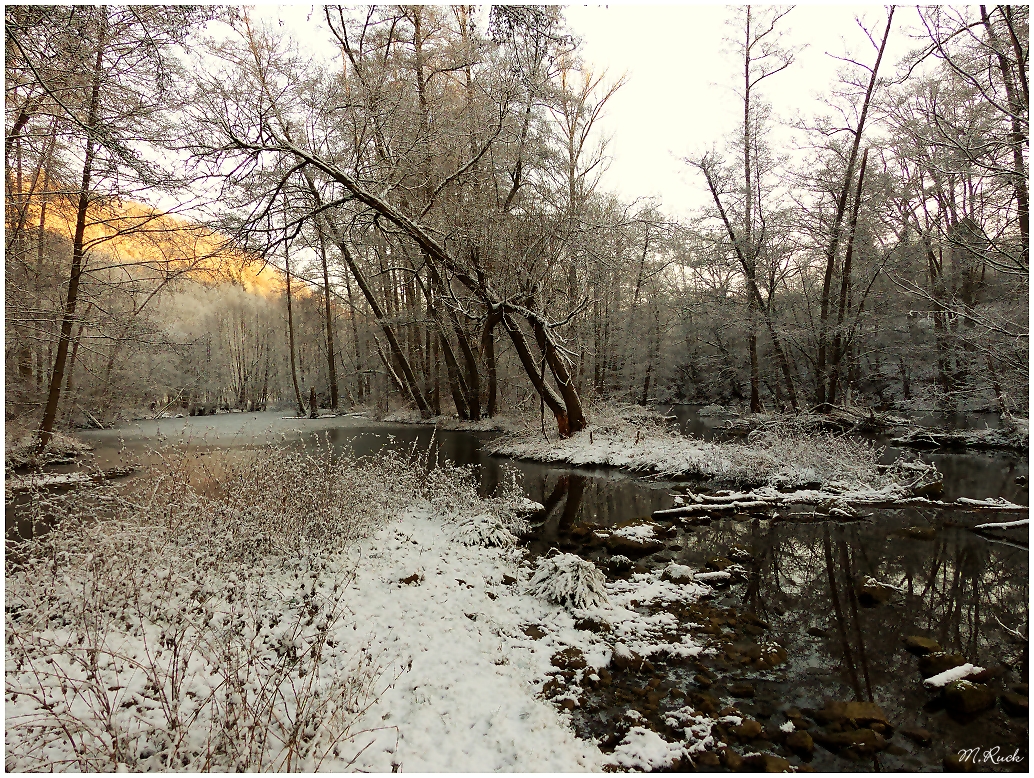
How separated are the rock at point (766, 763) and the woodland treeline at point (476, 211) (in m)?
7.39

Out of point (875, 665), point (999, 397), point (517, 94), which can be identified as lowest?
point (875, 665)

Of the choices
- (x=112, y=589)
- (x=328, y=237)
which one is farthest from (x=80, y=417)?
(x=112, y=589)

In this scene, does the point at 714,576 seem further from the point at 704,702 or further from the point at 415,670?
the point at 415,670

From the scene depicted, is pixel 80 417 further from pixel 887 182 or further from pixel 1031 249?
pixel 887 182

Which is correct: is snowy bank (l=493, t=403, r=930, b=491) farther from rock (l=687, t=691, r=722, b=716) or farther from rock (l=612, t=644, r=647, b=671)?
rock (l=687, t=691, r=722, b=716)

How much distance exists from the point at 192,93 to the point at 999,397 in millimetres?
17833

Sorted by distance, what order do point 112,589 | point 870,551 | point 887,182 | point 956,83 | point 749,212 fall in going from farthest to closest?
point 749,212 → point 887,182 → point 956,83 → point 870,551 → point 112,589

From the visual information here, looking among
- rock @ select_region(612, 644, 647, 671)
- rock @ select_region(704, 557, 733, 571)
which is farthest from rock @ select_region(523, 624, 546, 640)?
rock @ select_region(704, 557, 733, 571)

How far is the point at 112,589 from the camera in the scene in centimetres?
420

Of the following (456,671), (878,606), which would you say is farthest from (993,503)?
(456,671)

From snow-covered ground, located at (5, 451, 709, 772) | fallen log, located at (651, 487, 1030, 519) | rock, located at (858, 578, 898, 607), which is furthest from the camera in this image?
fallen log, located at (651, 487, 1030, 519)

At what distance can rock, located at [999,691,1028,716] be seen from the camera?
3.61 metres

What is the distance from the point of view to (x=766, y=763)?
309 cm

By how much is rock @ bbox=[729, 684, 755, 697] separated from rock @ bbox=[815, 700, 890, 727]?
47 centimetres
